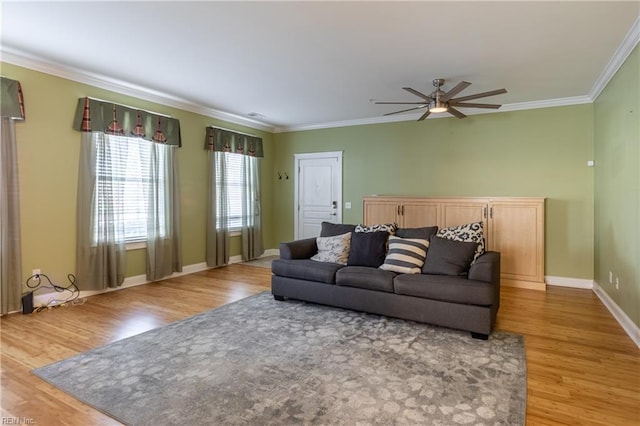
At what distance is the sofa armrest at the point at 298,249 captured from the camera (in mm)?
4293

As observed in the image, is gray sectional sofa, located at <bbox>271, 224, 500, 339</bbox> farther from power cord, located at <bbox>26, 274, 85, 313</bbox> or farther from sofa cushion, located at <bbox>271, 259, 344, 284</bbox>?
power cord, located at <bbox>26, 274, 85, 313</bbox>

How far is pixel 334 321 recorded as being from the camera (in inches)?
139

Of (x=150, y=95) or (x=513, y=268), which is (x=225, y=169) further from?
(x=513, y=268)

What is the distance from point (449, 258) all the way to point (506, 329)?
32.2 inches

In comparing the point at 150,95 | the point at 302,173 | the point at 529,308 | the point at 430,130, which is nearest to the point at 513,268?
the point at 529,308

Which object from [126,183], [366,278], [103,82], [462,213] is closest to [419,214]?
[462,213]

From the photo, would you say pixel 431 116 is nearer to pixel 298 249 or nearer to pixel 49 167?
pixel 298 249

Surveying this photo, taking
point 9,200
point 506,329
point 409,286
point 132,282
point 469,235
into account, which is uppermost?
point 9,200

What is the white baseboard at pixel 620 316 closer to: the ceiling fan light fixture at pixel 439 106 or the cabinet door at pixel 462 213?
the cabinet door at pixel 462 213

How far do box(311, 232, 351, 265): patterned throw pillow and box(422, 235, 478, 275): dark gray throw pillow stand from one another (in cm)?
97

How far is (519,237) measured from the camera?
495cm

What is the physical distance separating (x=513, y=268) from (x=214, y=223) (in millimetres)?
4662

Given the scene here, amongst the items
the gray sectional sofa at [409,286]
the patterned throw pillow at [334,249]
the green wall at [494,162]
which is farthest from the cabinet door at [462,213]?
the patterned throw pillow at [334,249]

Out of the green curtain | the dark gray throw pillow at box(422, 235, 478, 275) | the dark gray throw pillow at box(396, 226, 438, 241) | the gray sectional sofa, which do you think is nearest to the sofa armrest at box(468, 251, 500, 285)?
the gray sectional sofa
